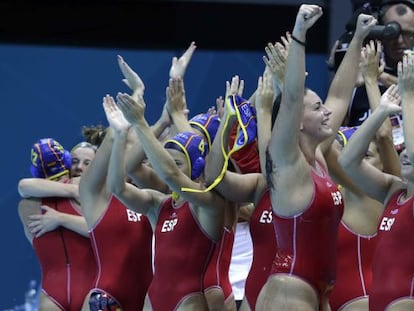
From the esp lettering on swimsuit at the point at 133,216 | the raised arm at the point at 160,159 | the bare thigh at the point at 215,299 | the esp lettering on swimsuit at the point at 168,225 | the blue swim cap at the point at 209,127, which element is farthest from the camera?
the esp lettering on swimsuit at the point at 133,216

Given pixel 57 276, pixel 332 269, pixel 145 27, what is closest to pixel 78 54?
pixel 145 27

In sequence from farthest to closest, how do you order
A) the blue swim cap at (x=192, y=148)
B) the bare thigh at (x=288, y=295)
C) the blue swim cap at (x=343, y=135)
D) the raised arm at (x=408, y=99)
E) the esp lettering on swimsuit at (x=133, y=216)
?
1. the esp lettering on swimsuit at (x=133, y=216)
2. the blue swim cap at (x=343, y=135)
3. the blue swim cap at (x=192, y=148)
4. the bare thigh at (x=288, y=295)
5. the raised arm at (x=408, y=99)

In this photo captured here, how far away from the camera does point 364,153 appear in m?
5.18

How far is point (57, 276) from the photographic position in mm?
6664

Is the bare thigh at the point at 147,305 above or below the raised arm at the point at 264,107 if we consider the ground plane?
below

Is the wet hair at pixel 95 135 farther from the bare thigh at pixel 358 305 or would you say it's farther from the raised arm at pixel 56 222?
the bare thigh at pixel 358 305

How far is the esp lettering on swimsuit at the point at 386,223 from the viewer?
16.5ft

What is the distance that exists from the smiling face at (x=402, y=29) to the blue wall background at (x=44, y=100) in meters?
3.49

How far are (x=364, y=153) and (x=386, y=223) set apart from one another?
340 mm

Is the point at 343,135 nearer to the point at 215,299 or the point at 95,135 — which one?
the point at 215,299

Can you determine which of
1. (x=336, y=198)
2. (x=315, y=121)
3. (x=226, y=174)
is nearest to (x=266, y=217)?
(x=226, y=174)

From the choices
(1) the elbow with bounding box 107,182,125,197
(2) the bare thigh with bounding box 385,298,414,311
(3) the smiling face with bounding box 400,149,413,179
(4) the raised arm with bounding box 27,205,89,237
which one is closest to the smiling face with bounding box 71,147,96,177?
(4) the raised arm with bounding box 27,205,89,237

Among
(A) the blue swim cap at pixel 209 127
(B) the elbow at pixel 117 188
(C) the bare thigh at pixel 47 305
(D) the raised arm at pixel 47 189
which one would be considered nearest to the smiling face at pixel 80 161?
(D) the raised arm at pixel 47 189

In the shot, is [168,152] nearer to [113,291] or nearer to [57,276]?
[113,291]
